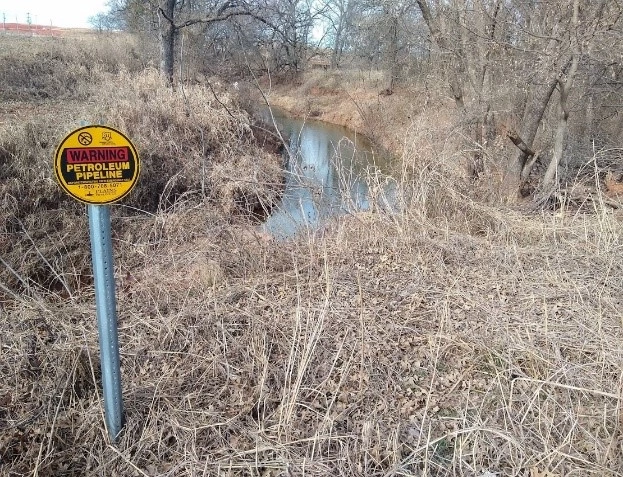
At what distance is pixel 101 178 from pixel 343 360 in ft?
6.03

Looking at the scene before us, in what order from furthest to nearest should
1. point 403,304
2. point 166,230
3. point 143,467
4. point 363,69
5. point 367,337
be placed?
point 363,69 < point 166,230 < point 403,304 < point 367,337 < point 143,467

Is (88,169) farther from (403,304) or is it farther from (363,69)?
(363,69)

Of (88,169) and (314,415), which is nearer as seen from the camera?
(88,169)

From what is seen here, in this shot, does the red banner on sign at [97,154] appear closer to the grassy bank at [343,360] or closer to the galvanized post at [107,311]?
the galvanized post at [107,311]

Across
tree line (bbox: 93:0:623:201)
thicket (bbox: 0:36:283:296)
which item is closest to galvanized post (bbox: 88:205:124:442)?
thicket (bbox: 0:36:283:296)

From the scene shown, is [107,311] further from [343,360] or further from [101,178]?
[343,360]

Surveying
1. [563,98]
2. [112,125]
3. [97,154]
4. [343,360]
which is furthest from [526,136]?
[97,154]

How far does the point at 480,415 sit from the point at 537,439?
0.97ft

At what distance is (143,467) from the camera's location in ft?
7.30

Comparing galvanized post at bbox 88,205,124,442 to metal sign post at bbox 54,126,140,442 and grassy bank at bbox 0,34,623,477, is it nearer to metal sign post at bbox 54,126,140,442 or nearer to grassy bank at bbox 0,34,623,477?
metal sign post at bbox 54,126,140,442

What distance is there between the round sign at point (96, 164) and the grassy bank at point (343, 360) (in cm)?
126

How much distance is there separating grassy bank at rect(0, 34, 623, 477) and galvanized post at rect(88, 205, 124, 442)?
161mm

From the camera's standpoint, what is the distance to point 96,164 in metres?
1.84

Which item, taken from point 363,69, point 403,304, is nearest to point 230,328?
point 403,304
